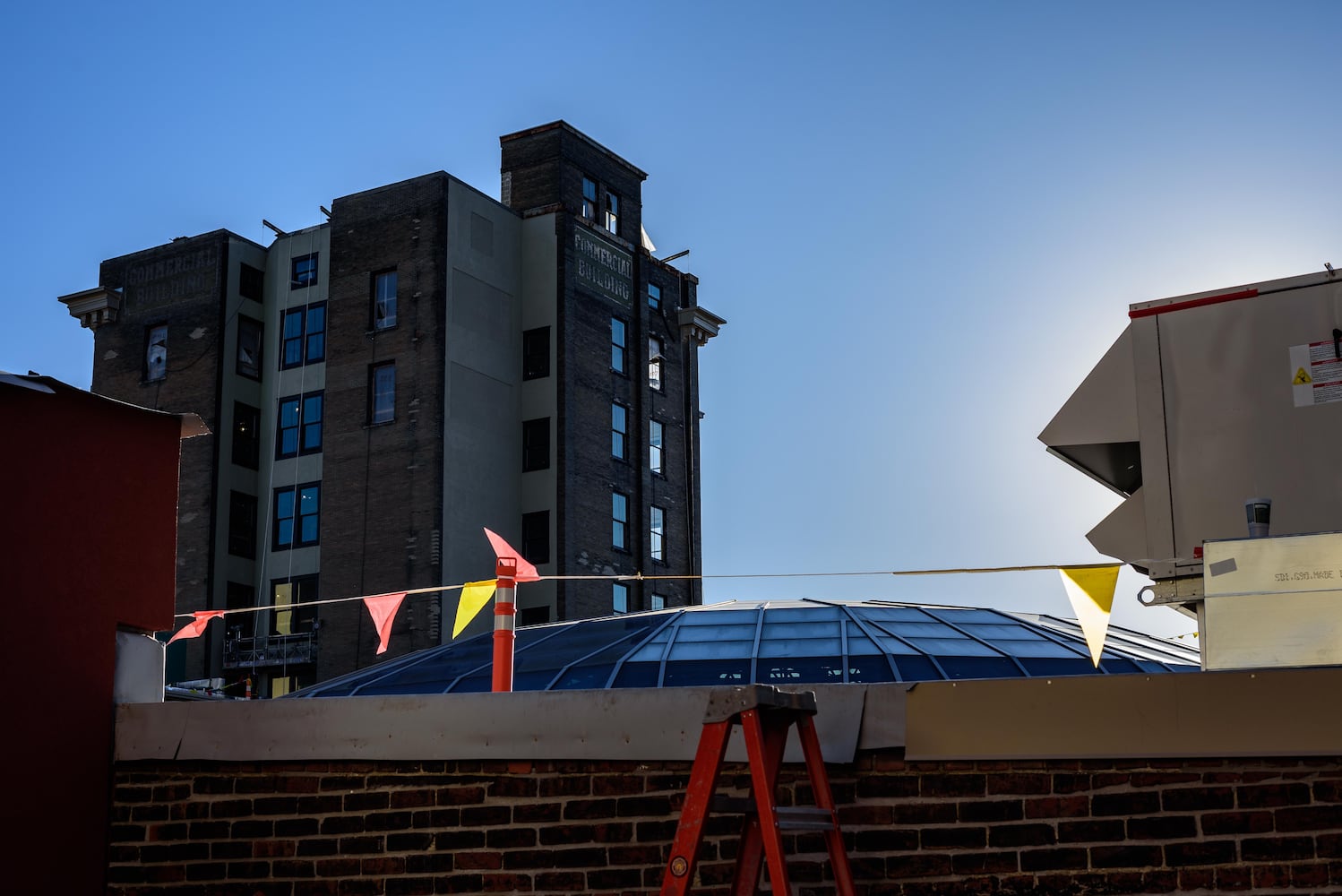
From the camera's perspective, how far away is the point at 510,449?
46.9m

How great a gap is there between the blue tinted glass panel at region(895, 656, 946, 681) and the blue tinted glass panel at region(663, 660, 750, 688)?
8.14 feet

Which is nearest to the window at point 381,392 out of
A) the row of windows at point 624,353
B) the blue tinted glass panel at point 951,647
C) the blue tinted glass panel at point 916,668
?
the row of windows at point 624,353

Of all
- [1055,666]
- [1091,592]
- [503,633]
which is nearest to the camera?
[503,633]

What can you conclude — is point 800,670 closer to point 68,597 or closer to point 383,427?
point 68,597

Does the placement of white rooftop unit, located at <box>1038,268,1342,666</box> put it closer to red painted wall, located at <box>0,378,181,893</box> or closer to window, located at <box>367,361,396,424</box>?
red painted wall, located at <box>0,378,181,893</box>

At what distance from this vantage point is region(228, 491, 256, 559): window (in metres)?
47.1

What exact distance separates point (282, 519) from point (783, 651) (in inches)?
1035

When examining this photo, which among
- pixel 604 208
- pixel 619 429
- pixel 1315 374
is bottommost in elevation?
pixel 1315 374

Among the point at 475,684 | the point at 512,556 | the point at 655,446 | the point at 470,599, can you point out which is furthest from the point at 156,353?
the point at 512,556

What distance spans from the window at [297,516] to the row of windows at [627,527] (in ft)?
30.8

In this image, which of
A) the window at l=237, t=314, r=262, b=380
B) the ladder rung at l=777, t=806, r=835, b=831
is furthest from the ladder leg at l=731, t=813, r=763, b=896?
the window at l=237, t=314, r=262, b=380

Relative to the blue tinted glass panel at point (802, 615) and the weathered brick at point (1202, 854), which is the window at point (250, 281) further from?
the weathered brick at point (1202, 854)

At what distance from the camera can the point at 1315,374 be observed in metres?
7.58

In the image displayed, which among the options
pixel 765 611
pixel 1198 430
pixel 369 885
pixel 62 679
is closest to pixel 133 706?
pixel 62 679
